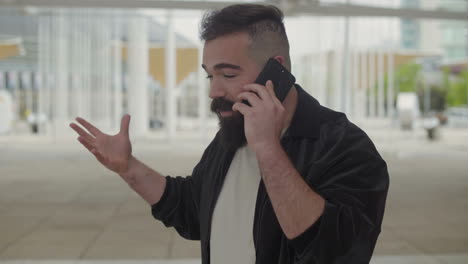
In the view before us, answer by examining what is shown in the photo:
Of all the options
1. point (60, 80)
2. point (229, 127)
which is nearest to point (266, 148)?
point (229, 127)

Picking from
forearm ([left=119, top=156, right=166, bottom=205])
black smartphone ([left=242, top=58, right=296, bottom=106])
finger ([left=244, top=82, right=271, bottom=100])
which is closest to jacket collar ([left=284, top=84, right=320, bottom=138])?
black smartphone ([left=242, top=58, right=296, bottom=106])

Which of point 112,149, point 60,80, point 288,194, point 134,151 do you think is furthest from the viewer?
point 60,80

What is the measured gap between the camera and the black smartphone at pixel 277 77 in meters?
1.76

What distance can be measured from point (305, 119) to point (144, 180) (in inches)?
25.5

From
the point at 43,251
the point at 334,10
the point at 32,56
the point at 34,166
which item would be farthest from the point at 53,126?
the point at 43,251

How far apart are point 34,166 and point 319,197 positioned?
15966mm

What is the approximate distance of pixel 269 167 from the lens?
1619 mm

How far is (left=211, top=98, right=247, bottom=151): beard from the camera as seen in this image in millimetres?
1925

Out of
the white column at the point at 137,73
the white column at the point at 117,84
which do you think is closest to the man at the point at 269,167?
the white column at the point at 137,73

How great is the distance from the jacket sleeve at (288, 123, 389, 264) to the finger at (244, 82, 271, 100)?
0.85 feet

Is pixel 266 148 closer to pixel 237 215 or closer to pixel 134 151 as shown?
pixel 237 215

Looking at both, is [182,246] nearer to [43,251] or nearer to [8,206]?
[43,251]

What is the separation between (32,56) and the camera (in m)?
48.8

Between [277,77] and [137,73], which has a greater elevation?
[277,77]
